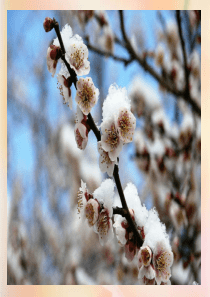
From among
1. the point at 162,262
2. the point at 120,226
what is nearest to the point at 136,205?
the point at 120,226

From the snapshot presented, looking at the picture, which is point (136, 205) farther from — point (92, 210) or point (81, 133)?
point (81, 133)

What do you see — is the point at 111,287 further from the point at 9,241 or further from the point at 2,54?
the point at 2,54

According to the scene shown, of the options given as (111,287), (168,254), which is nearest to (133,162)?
(168,254)

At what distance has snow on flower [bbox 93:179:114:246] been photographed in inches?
39.7

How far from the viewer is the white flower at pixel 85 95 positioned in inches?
39.1

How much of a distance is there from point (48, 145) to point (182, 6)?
0.73m

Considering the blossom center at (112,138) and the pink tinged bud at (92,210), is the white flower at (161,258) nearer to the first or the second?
the pink tinged bud at (92,210)

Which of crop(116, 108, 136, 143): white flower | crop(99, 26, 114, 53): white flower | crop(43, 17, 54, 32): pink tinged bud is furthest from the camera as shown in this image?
crop(99, 26, 114, 53): white flower

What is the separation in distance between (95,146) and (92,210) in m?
0.26

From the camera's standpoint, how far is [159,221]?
1170mm

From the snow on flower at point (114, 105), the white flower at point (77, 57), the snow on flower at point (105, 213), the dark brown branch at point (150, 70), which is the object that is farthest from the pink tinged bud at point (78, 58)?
the snow on flower at point (105, 213)

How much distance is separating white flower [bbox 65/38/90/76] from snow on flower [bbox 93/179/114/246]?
14.7 inches

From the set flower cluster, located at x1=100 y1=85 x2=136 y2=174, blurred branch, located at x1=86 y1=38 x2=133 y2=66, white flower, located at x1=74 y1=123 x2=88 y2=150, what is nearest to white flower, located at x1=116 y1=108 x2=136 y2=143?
flower cluster, located at x1=100 y1=85 x2=136 y2=174

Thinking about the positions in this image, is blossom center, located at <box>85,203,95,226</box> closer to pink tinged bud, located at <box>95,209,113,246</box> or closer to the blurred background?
pink tinged bud, located at <box>95,209,113,246</box>
